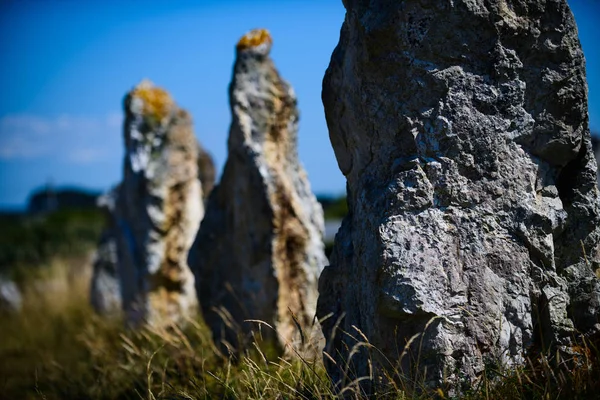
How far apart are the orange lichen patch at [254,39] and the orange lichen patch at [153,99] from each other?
2.16m

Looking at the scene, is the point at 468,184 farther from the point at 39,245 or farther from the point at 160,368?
the point at 39,245

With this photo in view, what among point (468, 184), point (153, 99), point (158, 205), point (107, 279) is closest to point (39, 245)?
point (107, 279)

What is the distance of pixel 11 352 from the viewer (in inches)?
301

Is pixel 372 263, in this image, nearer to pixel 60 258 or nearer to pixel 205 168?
pixel 205 168

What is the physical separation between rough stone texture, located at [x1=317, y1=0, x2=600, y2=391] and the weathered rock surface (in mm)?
4347

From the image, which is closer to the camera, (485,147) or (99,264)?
(485,147)

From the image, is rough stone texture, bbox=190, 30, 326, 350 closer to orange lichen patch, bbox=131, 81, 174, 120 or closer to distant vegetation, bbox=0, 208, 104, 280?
orange lichen patch, bbox=131, 81, 174, 120

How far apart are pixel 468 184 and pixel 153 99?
207 inches

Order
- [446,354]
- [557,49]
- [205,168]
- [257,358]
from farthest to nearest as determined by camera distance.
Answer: [205,168], [257,358], [557,49], [446,354]

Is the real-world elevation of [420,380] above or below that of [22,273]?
above

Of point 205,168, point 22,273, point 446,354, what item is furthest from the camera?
point 22,273

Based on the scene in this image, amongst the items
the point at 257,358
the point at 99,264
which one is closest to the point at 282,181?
the point at 257,358

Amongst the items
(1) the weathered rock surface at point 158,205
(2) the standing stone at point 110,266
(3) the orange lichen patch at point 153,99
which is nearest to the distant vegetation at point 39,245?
(2) the standing stone at point 110,266

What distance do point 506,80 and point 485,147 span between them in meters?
0.32
